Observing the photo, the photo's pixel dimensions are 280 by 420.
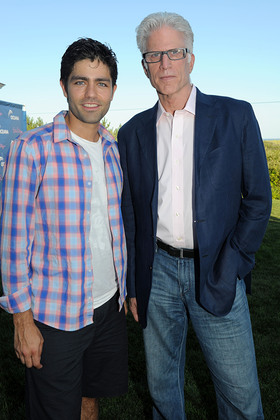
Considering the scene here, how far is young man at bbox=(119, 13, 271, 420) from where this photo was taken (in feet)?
→ 7.72

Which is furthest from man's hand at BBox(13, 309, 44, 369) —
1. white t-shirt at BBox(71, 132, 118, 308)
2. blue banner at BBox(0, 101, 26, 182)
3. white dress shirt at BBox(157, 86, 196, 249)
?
blue banner at BBox(0, 101, 26, 182)

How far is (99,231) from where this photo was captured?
246cm

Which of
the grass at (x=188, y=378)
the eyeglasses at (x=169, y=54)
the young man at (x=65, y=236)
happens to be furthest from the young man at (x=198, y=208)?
the grass at (x=188, y=378)

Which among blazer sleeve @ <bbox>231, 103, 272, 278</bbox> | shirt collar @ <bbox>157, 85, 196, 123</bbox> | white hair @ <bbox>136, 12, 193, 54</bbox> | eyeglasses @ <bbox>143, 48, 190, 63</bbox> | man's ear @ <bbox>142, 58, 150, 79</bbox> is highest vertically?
white hair @ <bbox>136, 12, 193, 54</bbox>

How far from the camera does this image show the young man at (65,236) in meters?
2.19

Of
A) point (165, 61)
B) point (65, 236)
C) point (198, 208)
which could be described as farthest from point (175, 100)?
point (65, 236)

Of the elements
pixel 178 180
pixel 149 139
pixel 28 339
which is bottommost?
pixel 28 339

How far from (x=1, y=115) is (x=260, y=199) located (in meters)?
7.13

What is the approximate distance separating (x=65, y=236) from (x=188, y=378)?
8.75 ft

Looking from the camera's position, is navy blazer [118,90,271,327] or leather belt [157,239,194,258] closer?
navy blazer [118,90,271,327]

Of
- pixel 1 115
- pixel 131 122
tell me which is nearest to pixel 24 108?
pixel 1 115

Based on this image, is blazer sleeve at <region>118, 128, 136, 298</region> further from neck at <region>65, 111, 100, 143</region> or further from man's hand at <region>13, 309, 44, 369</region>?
man's hand at <region>13, 309, 44, 369</region>

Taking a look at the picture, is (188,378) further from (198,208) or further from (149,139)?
(149,139)

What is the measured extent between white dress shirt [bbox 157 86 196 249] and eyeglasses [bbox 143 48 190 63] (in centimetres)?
26
